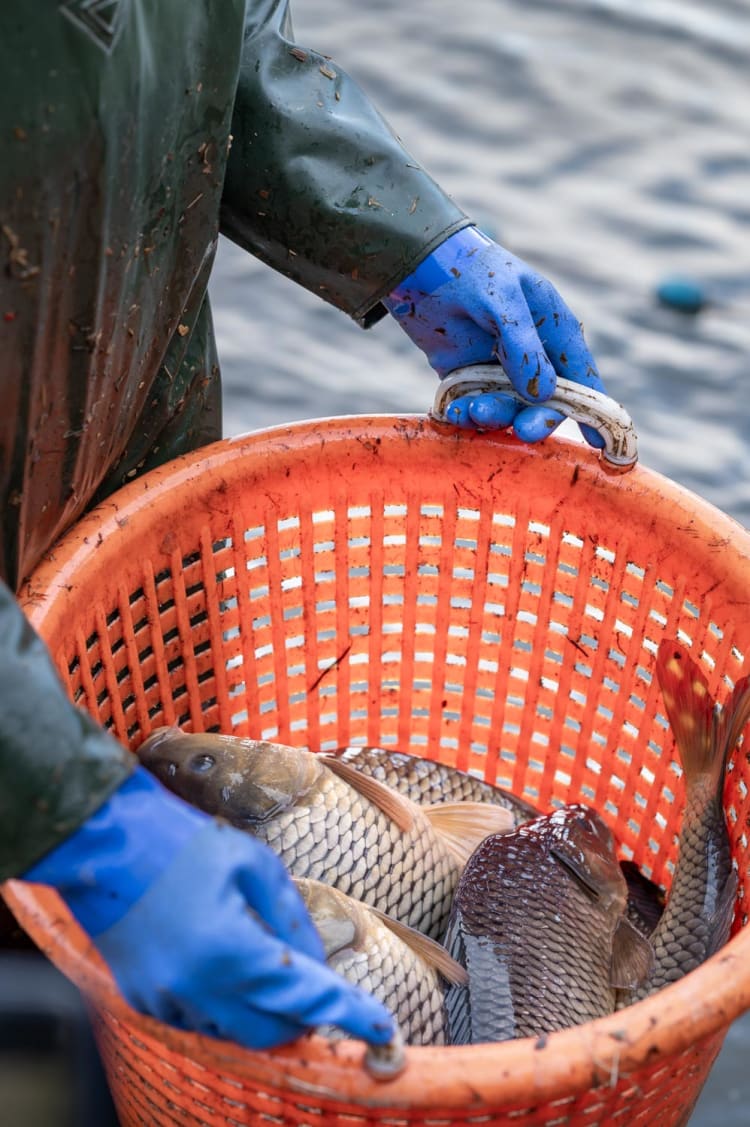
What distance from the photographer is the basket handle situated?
1.57m

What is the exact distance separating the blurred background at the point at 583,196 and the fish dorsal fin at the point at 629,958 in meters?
1.45

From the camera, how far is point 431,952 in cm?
141

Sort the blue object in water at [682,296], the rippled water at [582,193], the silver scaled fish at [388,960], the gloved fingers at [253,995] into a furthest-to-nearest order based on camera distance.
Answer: the blue object in water at [682,296]
the rippled water at [582,193]
the silver scaled fish at [388,960]
the gloved fingers at [253,995]

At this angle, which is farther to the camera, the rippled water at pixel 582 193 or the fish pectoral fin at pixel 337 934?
the rippled water at pixel 582 193

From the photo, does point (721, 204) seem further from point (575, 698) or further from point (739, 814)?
point (739, 814)

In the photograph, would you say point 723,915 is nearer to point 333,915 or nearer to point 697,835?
point 697,835

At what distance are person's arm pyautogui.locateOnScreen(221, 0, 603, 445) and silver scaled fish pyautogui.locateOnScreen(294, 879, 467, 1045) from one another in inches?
25.4

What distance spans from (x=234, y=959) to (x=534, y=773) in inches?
46.8

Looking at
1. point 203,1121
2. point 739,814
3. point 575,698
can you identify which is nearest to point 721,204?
point 575,698

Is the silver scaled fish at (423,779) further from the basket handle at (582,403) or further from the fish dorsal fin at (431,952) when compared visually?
the basket handle at (582,403)

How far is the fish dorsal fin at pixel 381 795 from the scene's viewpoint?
5.26 ft

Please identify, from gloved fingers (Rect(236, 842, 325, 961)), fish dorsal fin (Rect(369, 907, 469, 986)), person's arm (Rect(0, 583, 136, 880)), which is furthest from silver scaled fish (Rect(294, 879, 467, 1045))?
person's arm (Rect(0, 583, 136, 880))

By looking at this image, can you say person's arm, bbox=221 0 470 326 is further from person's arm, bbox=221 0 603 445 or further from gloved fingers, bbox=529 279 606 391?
gloved fingers, bbox=529 279 606 391

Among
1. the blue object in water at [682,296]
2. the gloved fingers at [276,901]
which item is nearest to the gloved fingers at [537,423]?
the gloved fingers at [276,901]
